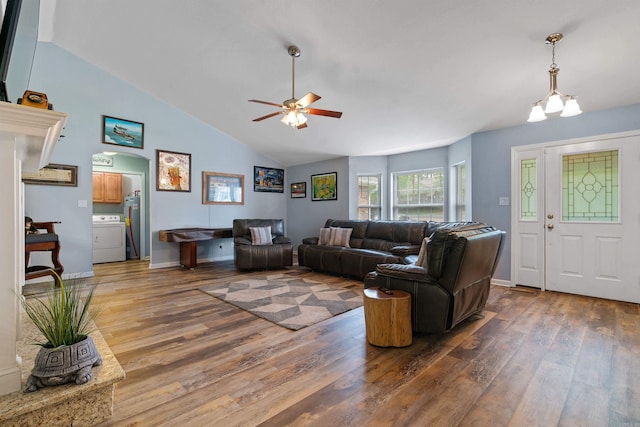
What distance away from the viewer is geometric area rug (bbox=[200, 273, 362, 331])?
302 cm

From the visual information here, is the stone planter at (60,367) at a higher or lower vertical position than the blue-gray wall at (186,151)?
lower

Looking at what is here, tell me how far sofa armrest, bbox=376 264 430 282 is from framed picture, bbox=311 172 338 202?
13.2 feet

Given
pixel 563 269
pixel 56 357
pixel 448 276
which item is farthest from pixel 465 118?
pixel 56 357

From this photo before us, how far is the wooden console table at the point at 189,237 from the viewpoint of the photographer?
527 centimetres

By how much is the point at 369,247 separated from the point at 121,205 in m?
5.76

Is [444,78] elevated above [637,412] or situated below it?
above

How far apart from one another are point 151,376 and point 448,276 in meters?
2.23

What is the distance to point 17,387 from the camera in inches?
55.1

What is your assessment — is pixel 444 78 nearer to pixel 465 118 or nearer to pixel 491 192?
pixel 465 118

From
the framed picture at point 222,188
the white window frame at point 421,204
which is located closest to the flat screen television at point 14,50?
the framed picture at point 222,188

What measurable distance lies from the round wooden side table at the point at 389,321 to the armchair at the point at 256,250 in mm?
3234

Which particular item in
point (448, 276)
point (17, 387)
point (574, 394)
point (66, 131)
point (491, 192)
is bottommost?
point (574, 394)

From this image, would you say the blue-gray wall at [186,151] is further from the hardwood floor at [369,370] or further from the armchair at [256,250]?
the hardwood floor at [369,370]

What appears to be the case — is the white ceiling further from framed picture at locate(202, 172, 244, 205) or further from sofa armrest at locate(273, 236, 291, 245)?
sofa armrest at locate(273, 236, 291, 245)
